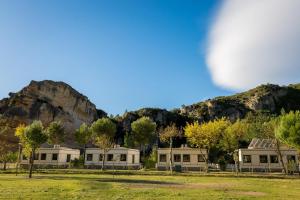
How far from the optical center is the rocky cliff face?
10188 cm

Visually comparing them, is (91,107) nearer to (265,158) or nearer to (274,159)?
(265,158)

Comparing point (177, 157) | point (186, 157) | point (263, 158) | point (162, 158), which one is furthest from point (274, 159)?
point (162, 158)

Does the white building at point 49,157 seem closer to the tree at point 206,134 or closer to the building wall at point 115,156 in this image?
the building wall at point 115,156

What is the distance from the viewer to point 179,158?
2441 inches

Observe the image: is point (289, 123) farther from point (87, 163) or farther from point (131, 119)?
point (131, 119)

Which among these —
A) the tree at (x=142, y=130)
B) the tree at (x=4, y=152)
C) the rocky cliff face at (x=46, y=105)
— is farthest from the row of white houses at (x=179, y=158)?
the rocky cliff face at (x=46, y=105)

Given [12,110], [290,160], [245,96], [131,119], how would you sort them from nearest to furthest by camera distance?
1. [290,160]
2. [12,110]
3. [131,119]
4. [245,96]

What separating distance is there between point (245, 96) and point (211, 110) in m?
30.8

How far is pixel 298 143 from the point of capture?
41969 millimetres

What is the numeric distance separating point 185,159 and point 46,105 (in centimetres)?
5934

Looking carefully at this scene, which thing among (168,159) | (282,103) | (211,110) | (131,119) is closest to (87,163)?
(168,159)

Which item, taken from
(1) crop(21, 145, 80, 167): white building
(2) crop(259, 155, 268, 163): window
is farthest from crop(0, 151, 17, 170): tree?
(2) crop(259, 155, 268, 163): window

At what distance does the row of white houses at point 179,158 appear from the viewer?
188ft

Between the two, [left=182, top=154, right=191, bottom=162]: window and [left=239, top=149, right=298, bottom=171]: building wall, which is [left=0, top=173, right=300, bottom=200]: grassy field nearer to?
[left=239, top=149, right=298, bottom=171]: building wall
